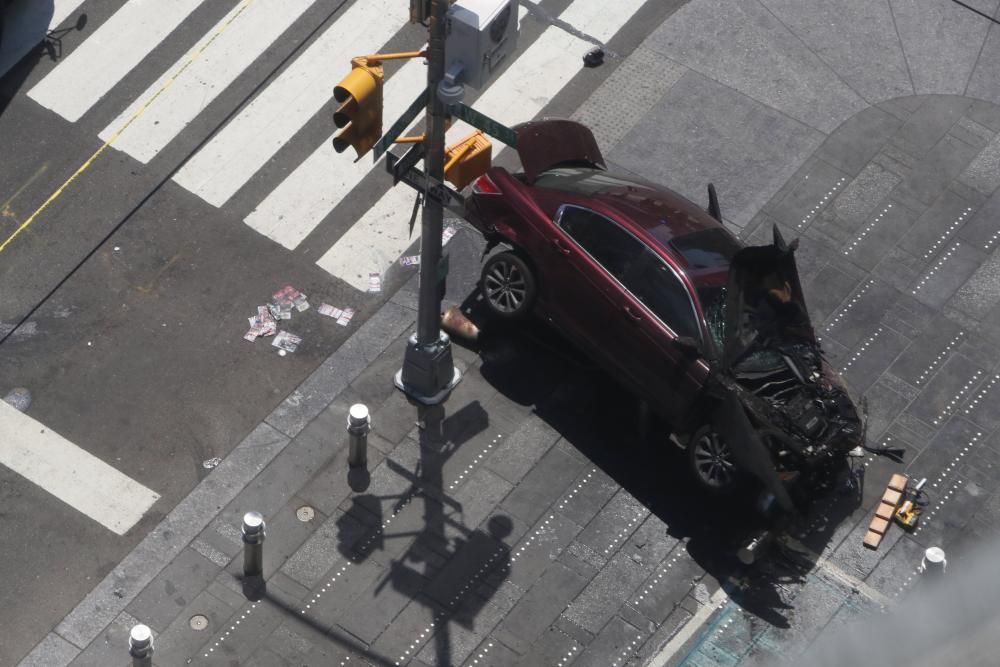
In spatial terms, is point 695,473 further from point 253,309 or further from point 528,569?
point 253,309

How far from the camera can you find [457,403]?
18906 mm

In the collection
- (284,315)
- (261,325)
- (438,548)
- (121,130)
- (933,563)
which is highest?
(933,563)

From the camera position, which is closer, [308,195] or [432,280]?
[432,280]

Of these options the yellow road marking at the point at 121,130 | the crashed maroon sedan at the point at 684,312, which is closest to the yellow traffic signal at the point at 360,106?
the crashed maroon sedan at the point at 684,312

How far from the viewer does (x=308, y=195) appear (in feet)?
67.7

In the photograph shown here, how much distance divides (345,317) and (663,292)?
3715mm

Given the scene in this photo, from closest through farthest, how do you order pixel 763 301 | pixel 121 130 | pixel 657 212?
pixel 763 301
pixel 657 212
pixel 121 130

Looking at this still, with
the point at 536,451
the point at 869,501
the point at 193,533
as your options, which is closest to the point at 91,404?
the point at 193,533

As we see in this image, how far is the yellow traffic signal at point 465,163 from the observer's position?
16.4 m

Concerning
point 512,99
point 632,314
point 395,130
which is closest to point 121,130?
point 512,99

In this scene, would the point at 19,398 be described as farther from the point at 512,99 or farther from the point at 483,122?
the point at 512,99

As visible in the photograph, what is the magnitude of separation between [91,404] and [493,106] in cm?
→ 601

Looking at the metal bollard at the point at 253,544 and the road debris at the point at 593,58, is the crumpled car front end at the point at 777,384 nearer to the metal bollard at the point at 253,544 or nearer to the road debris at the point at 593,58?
the metal bollard at the point at 253,544

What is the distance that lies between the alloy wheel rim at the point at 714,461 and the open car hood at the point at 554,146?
134 inches
